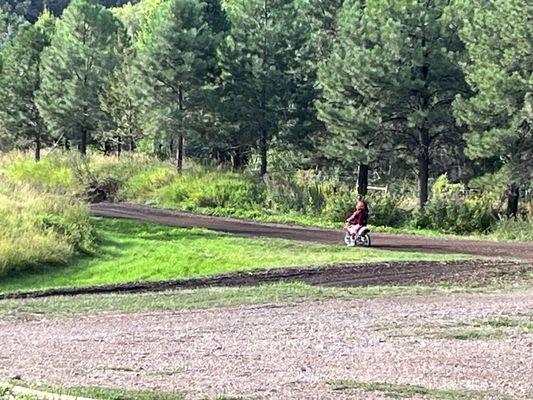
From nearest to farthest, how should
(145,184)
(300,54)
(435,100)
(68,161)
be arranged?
(435,100)
(300,54)
(145,184)
(68,161)

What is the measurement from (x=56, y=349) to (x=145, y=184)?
3104 cm

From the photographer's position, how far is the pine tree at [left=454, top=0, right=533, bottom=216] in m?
27.8

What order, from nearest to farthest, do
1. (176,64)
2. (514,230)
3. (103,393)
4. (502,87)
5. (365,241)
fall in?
(103,393) < (365,241) < (514,230) < (502,87) < (176,64)

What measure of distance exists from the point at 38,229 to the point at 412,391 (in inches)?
688

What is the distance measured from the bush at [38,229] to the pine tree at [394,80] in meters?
11.8

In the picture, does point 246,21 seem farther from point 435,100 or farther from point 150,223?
point 150,223

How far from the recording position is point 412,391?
755cm

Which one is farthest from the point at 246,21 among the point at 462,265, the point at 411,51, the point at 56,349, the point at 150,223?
the point at 56,349

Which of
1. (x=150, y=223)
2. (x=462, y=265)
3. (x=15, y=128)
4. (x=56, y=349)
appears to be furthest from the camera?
(x=15, y=128)

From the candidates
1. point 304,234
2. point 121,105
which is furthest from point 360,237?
point 121,105

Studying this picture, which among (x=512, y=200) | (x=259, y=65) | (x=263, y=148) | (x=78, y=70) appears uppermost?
(x=78, y=70)

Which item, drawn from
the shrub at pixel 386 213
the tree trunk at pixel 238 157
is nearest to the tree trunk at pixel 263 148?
the tree trunk at pixel 238 157

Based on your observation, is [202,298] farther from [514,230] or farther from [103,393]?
[514,230]

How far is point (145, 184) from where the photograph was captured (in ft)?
135
